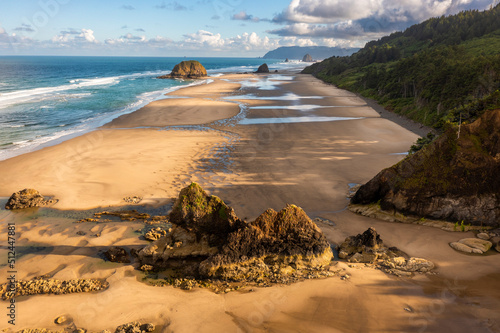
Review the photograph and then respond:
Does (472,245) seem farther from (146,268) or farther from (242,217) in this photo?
(146,268)

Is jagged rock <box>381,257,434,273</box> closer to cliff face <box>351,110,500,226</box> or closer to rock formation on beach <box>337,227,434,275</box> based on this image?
rock formation on beach <box>337,227,434,275</box>

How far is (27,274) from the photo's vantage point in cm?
1042

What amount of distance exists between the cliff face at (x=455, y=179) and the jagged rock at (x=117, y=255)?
12316 millimetres

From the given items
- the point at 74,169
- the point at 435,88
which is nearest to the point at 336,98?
the point at 435,88

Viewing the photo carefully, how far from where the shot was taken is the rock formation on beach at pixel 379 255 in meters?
10.6

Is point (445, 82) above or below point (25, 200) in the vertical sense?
above

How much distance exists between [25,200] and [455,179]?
2203cm

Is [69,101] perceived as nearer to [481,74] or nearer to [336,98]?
[336,98]

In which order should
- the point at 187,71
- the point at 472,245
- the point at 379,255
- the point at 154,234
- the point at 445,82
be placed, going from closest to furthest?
the point at 379,255 → the point at 472,245 → the point at 154,234 → the point at 445,82 → the point at 187,71

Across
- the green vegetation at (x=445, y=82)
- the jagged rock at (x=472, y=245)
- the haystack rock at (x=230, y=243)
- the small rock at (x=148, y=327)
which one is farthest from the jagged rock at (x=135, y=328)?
the green vegetation at (x=445, y=82)

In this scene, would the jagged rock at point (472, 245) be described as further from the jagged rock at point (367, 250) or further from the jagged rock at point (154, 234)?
the jagged rock at point (154, 234)

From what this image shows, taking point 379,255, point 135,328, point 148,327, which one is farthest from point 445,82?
point 135,328

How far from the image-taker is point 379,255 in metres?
11.3

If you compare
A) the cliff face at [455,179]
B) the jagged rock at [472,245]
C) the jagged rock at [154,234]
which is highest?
the cliff face at [455,179]
